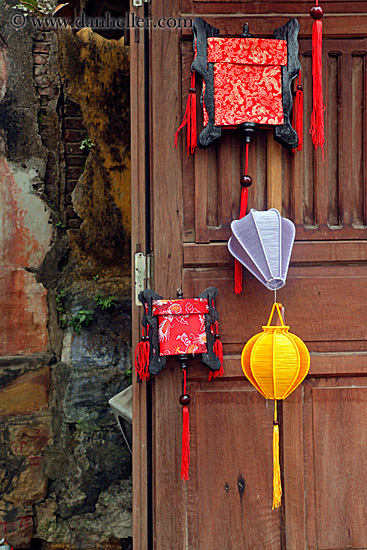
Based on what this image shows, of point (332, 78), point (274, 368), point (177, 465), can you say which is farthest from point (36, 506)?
point (332, 78)

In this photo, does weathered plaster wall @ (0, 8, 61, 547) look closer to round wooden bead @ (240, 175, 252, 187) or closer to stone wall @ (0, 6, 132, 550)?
stone wall @ (0, 6, 132, 550)

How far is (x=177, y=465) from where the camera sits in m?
1.75

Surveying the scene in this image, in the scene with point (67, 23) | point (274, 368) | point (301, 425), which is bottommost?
point (301, 425)

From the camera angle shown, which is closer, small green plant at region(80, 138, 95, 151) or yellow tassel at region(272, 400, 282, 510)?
yellow tassel at region(272, 400, 282, 510)

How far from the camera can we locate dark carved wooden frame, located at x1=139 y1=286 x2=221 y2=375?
5.59 ft

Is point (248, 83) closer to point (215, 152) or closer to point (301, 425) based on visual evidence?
point (215, 152)

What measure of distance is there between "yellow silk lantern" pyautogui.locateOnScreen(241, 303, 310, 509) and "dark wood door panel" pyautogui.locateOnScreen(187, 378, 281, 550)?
0.71 ft

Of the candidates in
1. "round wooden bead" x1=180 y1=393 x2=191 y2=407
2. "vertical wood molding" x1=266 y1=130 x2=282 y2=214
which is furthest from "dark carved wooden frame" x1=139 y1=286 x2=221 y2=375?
"vertical wood molding" x1=266 y1=130 x2=282 y2=214

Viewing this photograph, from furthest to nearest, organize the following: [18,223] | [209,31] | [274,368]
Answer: [18,223]
[209,31]
[274,368]

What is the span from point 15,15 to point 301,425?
6.86ft

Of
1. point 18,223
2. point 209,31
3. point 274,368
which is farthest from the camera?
point 18,223

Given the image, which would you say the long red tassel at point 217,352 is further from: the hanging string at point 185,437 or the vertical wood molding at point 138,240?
the vertical wood molding at point 138,240

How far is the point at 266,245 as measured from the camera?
1.57 metres

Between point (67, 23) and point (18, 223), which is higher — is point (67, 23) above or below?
above
